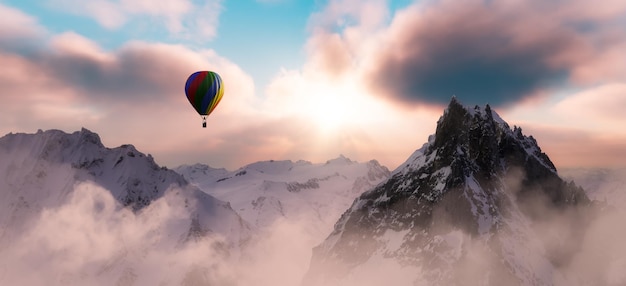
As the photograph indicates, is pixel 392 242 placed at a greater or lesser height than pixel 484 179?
lesser

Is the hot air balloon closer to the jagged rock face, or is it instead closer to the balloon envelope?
the balloon envelope

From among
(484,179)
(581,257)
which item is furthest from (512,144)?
(581,257)

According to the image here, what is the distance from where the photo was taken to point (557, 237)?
12419 cm

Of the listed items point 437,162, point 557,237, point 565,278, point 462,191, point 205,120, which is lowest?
point 565,278

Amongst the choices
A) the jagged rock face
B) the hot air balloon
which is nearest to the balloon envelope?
the hot air balloon

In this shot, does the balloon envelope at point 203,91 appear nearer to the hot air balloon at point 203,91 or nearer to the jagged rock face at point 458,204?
the hot air balloon at point 203,91

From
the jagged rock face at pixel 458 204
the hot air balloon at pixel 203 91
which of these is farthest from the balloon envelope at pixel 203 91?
the jagged rock face at pixel 458 204

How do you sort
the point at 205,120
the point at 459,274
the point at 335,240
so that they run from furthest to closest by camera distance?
the point at 335,240
the point at 205,120
the point at 459,274

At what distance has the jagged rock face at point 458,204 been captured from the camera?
117 m

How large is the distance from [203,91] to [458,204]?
238 feet

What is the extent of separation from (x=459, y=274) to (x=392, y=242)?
24.3m

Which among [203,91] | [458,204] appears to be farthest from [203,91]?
[458,204]

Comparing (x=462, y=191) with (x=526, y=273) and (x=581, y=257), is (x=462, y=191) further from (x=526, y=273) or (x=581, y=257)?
(x=581, y=257)

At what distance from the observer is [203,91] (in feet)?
393
